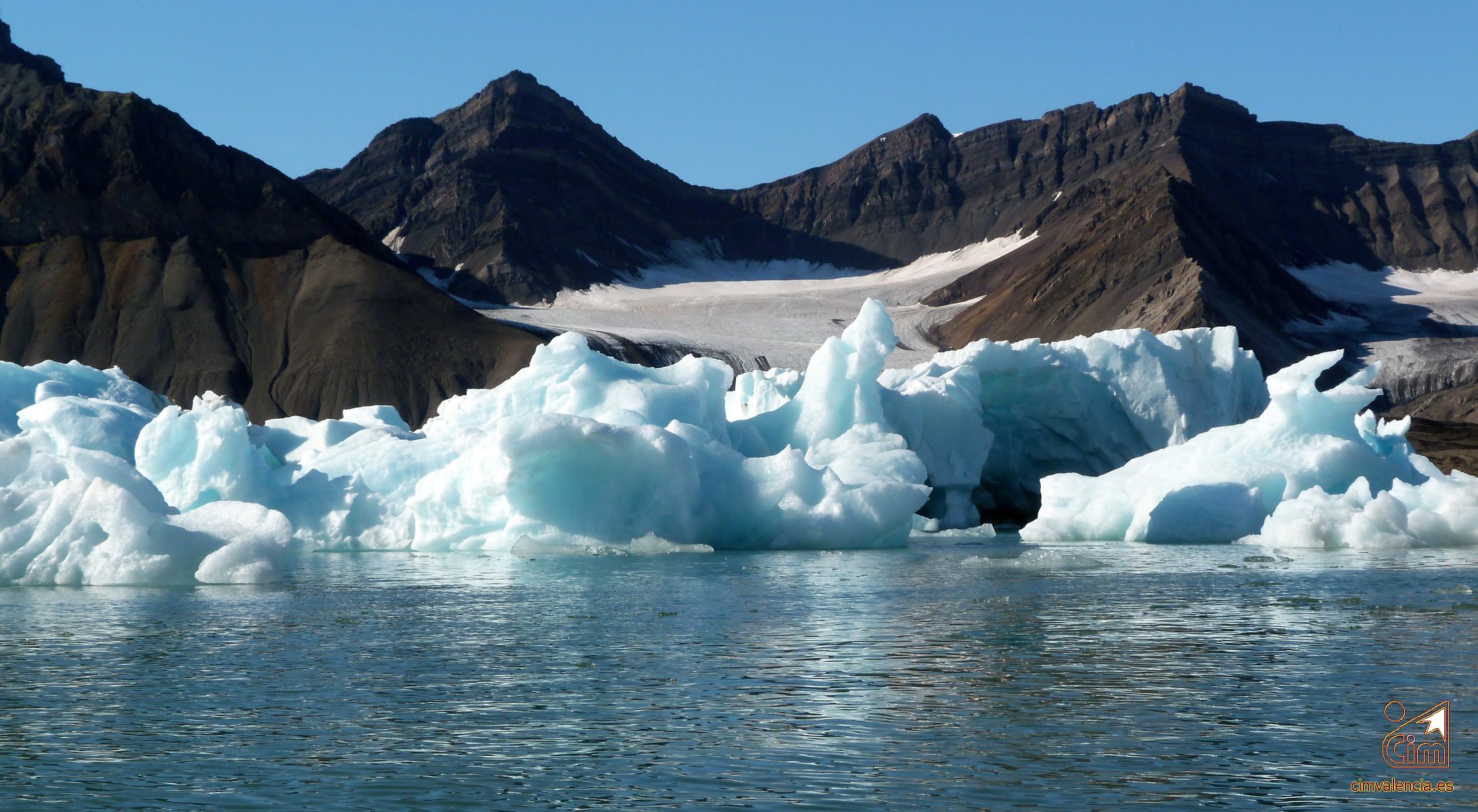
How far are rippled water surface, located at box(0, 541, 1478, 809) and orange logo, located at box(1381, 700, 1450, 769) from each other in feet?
0.34

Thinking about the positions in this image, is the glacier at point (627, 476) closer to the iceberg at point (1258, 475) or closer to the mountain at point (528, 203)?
the iceberg at point (1258, 475)

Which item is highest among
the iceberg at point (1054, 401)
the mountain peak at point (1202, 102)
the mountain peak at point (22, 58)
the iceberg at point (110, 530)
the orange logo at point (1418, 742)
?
the mountain peak at point (1202, 102)

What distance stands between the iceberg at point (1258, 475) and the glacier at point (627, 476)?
4 cm

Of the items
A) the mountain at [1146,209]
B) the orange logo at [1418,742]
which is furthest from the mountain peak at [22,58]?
the orange logo at [1418,742]

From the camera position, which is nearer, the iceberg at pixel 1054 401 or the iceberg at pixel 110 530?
the iceberg at pixel 110 530

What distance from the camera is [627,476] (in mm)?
21016

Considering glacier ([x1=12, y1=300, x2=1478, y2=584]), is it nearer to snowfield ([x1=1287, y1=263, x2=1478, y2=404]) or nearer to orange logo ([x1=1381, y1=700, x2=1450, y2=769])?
orange logo ([x1=1381, y1=700, x2=1450, y2=769])

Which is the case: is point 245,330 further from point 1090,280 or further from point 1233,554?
point 1233,554

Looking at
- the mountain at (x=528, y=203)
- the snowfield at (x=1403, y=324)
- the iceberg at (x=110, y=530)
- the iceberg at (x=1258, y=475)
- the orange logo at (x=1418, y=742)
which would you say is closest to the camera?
the orange logo at (x=1418, y=742)

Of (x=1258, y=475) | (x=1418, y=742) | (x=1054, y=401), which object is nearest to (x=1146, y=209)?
(x=1054, y=401)

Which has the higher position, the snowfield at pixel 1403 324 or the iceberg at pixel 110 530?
the snowfield at pixel 1403 324

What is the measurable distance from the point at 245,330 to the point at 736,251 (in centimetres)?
9024

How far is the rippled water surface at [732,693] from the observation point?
7.34 m

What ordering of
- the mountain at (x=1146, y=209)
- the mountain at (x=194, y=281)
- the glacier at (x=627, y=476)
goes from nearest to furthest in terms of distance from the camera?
the glacier at (x=627, y=476) < the mountain at (x=194, y=281) < the mountain at (x=1146, y=209)
